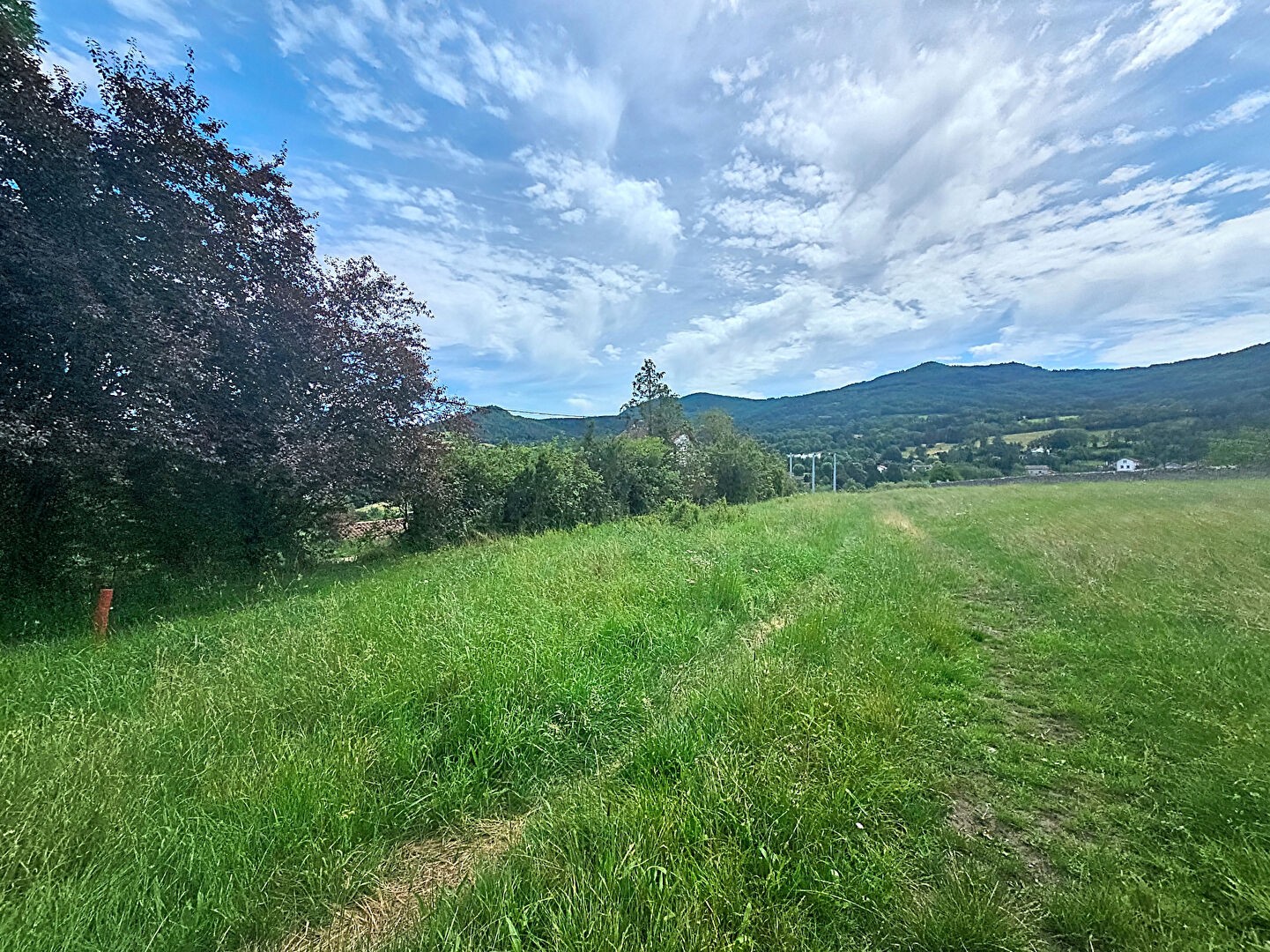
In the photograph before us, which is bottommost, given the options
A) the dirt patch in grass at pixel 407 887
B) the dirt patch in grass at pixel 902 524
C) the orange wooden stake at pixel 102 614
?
the dirt patch in grass at pixel 902 524

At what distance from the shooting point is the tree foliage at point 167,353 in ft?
19.9

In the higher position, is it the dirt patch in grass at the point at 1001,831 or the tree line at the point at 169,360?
the tree line at the point at 169,360

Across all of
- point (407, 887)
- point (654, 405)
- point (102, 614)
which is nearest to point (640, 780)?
point (407, 887)

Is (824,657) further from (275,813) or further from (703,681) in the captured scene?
(275,813)

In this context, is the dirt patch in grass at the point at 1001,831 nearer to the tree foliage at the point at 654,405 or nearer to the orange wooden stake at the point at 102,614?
the orange wooden stake at the point at 102,614

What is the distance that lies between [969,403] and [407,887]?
4520 inches

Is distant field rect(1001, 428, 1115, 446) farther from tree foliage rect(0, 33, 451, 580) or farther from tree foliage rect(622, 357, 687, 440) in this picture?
tree foliage rect(0, 33, 451, 580)

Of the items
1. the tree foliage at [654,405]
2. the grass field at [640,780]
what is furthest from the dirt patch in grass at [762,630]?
the tree foliage at [654,405]

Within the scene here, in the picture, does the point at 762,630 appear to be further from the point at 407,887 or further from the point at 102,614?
the point at 102,614

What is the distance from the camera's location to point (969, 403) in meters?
94.4

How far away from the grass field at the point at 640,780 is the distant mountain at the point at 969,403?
7.34 m

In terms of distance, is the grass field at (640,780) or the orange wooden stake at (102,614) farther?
the orange wooden stake at (102,614)

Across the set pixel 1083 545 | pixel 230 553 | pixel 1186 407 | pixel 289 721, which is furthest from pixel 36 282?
pixel 1186 407

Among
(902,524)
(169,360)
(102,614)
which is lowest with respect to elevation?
(902,524)
